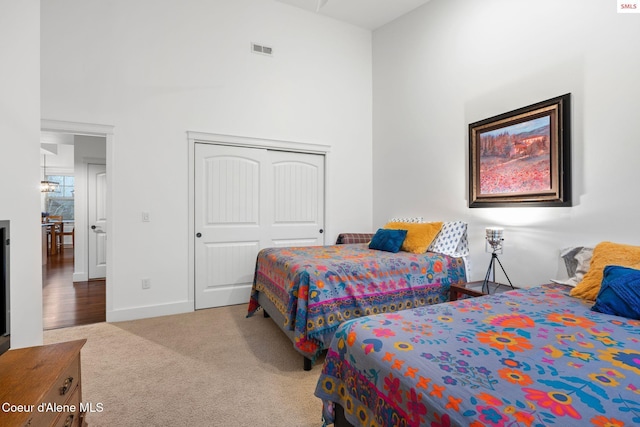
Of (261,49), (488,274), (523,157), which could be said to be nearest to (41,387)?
(488,274)

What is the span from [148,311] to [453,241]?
3432mm

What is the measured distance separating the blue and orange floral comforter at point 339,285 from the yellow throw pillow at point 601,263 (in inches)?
41.9

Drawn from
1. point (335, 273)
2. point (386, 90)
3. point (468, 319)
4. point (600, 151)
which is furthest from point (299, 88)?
point (468, 319)

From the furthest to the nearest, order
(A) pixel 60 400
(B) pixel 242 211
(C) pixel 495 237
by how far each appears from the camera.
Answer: (B) pixel 242 211
(C) pixel 495 237
(A) pixel 60 400

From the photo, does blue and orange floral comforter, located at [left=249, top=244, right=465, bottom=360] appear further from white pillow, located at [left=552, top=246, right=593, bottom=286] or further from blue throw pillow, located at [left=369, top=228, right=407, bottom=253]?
white pillow, located at [left=552, top=246, right=593, bottom=286]

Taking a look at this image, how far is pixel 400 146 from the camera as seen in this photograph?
4184mm

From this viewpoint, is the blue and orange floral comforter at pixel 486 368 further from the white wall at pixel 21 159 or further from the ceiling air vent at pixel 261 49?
the ceiling air vent at pixel 261 49

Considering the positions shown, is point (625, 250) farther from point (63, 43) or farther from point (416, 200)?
point (63, 43)

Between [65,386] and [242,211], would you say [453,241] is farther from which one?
[65,386]

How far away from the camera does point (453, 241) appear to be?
10.4ft

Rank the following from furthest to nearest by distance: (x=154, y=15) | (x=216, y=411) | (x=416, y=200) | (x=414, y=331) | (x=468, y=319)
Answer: (x=416, y=200), (x=154, y=15), (x=216, y=411), (x=468, y=319), (x=414, y=331)

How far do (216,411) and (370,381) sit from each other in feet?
3.78

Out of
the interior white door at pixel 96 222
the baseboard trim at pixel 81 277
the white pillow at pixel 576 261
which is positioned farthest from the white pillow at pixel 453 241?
the baseboard trim at pixel 81 277

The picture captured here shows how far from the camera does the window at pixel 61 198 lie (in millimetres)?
10117
